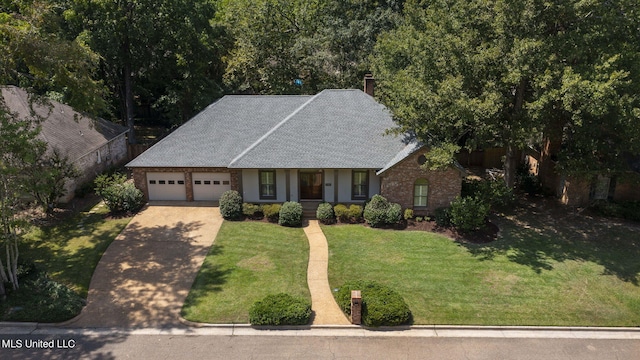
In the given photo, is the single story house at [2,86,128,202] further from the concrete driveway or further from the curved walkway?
the curved walkway

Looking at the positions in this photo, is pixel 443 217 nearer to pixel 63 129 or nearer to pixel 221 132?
pixel 221 132

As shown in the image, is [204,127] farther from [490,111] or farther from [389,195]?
[490,111]

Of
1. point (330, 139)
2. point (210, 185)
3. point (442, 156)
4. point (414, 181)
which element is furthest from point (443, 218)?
point (210, 185)

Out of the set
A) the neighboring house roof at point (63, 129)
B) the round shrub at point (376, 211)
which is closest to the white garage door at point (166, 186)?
the neighboring house roof at point (63, 129)

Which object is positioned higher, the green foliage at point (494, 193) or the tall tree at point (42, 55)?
the tall tree at point (42, 55)

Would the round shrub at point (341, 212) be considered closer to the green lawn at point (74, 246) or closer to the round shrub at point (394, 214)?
the round shrub at point (394, 214)

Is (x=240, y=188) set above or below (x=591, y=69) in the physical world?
below

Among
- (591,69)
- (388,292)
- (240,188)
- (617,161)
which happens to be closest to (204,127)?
(240,188)
